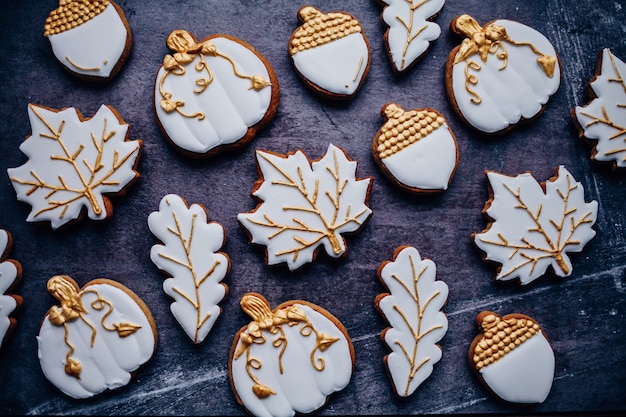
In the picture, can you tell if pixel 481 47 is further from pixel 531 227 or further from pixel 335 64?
pixel 531 227

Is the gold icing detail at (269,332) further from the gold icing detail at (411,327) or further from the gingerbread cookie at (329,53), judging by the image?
the gingerbread cookie at (329,53)

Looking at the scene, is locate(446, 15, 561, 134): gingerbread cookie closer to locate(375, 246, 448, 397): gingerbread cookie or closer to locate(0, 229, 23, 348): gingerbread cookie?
locate(375, 246, 448, 397): gingerbread cookie

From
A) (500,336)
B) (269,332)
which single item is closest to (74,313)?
(269,332)

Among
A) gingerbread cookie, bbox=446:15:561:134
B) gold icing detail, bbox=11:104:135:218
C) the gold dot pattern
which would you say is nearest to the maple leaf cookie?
gold icing detail, bbox=11:104:135:218

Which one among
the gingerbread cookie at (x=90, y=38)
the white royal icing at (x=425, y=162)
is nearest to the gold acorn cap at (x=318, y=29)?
the white royal icing at (x=425, y=162)

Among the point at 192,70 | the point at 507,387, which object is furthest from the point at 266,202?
the point at 507,387

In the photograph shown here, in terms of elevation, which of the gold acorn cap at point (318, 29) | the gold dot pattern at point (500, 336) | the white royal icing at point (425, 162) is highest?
the gold acorn cap at point (318, 29)
